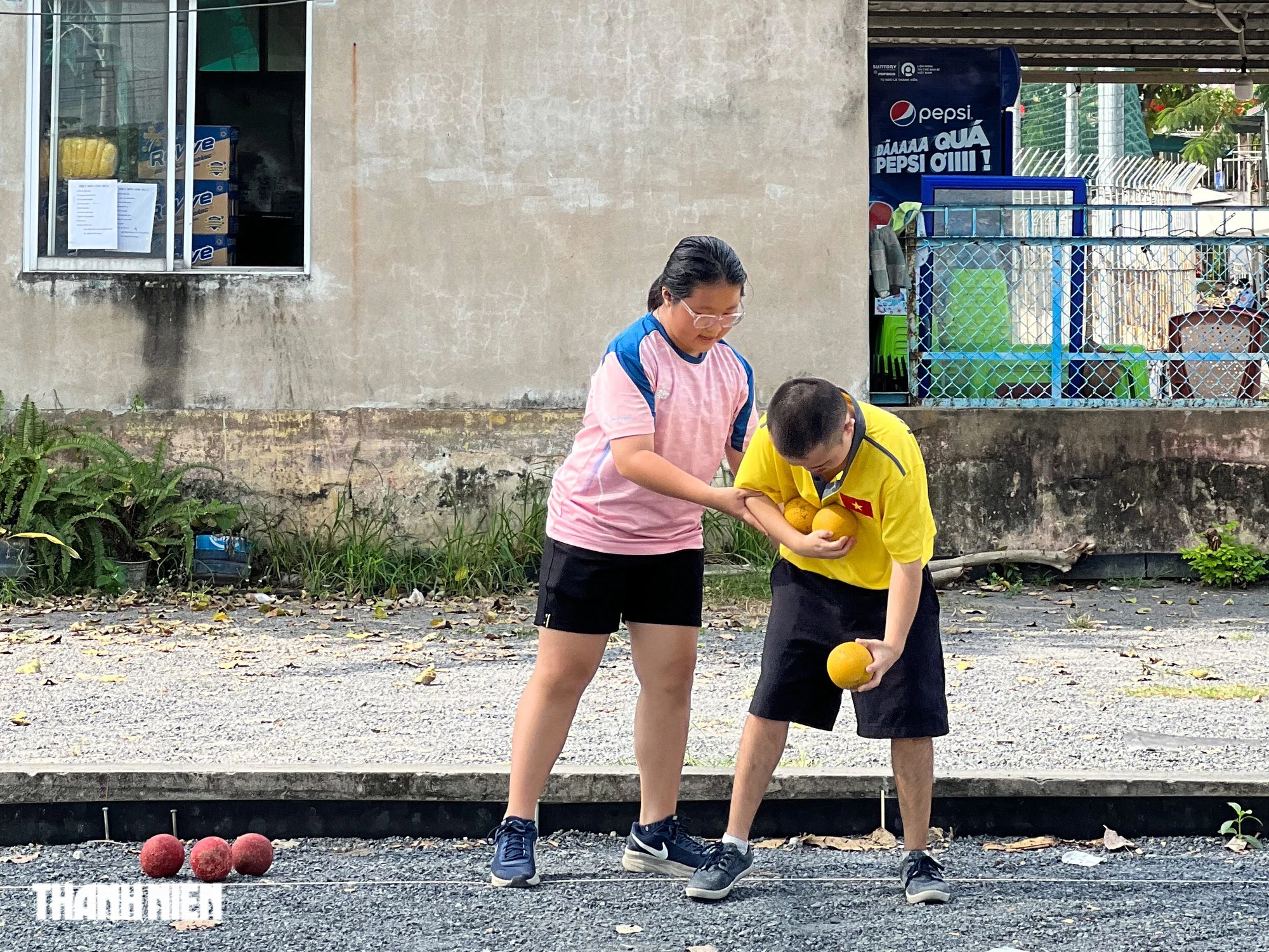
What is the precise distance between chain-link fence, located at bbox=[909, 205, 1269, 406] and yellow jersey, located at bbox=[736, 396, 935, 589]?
19.2ft

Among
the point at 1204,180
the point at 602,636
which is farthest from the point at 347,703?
the point at 1204,180

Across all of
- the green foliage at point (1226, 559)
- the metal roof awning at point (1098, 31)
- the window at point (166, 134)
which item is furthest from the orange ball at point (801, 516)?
the metal roof awning at point (1098, 31)

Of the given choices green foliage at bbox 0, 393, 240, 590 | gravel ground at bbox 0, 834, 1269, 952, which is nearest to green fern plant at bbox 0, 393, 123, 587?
green foliage at bbox 0, 393, 240, 590

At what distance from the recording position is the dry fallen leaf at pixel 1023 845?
4395 mm

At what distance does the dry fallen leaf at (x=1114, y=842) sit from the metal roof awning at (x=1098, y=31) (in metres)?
8.39

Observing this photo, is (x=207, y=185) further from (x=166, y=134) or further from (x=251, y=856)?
(x=251, y=856)

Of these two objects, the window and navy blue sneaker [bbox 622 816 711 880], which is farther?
the window

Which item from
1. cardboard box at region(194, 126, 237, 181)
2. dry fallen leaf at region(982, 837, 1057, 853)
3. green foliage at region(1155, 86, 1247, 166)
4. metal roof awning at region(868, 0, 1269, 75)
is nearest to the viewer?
dry fallen leaf at region(982, 837, 1057, 853)

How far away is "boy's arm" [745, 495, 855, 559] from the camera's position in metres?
3.64

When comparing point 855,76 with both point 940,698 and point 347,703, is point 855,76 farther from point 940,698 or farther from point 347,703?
→ point 940,698

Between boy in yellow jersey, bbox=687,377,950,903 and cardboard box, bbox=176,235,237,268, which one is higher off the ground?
cardboard box, bbox=176,235,237,268

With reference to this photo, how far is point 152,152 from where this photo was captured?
30.6 ft

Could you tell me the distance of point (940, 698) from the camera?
386 cm

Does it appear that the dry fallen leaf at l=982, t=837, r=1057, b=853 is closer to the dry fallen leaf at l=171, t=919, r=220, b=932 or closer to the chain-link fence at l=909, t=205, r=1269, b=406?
the dry fallen leaf at l=171, t=919, r=220, b=932
